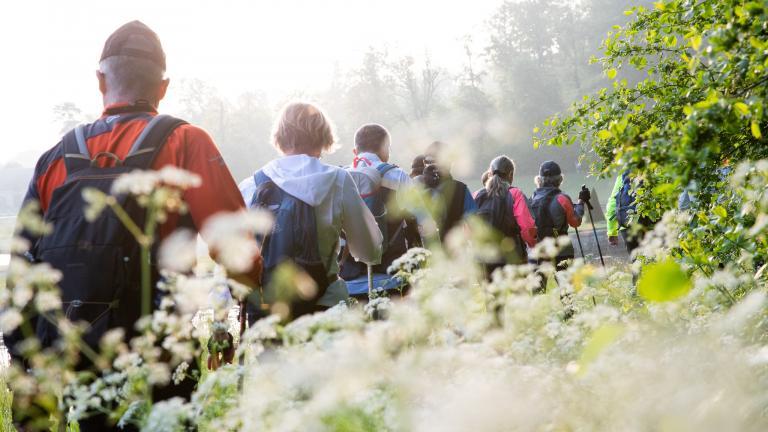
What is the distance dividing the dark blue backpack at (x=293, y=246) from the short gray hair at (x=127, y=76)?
3.46 ft

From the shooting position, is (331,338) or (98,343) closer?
(331,338)

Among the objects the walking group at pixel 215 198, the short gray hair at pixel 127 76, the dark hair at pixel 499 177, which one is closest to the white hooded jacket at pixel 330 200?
the walking group at pixel 215 198

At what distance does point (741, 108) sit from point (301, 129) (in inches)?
100

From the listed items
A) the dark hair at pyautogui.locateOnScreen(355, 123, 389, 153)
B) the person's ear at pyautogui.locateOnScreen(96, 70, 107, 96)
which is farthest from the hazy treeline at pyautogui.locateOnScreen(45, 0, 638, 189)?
the person's ear at pyautogui.locateOnScreen(96, 70, 107, 96)

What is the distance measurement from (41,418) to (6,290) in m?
0.48

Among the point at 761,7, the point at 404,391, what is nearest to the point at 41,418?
the point at 404,391

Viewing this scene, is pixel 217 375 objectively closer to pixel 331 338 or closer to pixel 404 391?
pixel 331 338

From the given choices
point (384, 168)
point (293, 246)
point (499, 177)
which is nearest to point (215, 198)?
point (293, 246)

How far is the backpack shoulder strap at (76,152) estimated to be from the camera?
7.59 ft

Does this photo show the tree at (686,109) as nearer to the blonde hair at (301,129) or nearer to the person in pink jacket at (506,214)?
the blonde hair at (301,129)

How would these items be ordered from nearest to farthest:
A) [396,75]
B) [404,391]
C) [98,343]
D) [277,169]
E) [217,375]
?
[404,391], [217,375], [98,343], [277,169], [396,75]

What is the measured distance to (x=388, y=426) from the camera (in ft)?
5.16

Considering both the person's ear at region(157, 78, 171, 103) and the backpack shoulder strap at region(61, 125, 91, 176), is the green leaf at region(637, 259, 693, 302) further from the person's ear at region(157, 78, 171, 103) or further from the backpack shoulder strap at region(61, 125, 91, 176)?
the person's ear at region(157, 78, 171, 103)

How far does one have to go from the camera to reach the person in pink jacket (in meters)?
7.15
